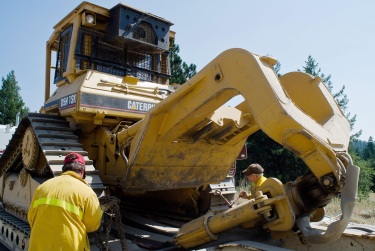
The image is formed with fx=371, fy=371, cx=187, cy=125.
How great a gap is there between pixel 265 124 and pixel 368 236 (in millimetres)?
1420

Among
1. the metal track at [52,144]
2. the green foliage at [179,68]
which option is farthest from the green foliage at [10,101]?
the metal track at [52,144]

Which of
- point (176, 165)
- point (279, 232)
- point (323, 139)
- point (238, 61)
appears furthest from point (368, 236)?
point (176, 165)

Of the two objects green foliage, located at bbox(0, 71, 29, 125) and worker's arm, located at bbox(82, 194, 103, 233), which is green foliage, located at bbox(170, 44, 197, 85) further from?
green foliage, located at bbox(0, 71, 29, 125)

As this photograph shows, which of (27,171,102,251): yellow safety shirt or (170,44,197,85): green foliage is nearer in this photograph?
(27,171,102,251): yellow safety shirt

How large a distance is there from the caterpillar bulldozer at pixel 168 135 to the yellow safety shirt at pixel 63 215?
769 millimetres

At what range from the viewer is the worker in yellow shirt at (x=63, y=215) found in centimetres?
303

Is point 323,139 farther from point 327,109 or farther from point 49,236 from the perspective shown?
point 49,236

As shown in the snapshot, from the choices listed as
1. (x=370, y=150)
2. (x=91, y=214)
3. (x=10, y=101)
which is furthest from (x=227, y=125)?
(x=370, y=150)

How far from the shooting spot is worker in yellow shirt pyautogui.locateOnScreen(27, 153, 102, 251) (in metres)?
3.03

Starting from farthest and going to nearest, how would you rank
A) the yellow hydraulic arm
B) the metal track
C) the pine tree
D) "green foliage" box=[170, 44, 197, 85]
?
the pine tree < "green foliage" box=[170, 44, 197, 85] < the metal track < the yellow hydraulic arm

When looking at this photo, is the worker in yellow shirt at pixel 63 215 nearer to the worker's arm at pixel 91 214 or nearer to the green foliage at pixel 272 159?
the worker's arm at pixel 91 214

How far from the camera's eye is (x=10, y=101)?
40.2 m

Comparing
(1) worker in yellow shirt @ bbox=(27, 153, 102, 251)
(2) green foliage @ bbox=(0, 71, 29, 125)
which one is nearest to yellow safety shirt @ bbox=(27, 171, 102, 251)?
(1) worker in yellow shirt @ bbox=(27, 153, 102, 251)

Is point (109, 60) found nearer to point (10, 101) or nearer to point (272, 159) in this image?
point (272, 159)
